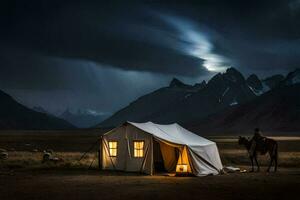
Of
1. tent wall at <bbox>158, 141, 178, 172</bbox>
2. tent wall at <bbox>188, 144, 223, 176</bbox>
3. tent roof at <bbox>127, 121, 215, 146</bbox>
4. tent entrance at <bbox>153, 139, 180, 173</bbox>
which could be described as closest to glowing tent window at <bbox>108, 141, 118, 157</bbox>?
tent roof at <bbox>127, 121, 215, 146</bbox>

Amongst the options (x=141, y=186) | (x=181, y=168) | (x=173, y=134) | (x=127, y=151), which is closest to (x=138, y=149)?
(x=127, y=151)

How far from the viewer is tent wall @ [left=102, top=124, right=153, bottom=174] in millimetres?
23672

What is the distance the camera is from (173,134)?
1009 inches

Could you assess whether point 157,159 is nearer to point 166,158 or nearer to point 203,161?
point 166,158

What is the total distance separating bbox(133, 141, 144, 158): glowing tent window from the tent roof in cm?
82

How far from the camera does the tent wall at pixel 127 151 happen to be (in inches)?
932

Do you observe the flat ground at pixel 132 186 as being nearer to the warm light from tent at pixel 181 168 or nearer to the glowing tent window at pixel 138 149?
the warm light from tent at pixel 181 168

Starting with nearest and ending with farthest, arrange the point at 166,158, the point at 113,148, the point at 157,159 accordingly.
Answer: the point at 113,148 → the point at 166,158 → the point at 157,159

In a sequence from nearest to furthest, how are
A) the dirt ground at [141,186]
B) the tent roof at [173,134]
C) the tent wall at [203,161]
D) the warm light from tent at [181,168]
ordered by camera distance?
the dirt ground at [141,186] → the tent wall at [203,161] → the warm light from tent at [181,168] → the tent roof at [173,134]

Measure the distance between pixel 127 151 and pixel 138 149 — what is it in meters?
0.71

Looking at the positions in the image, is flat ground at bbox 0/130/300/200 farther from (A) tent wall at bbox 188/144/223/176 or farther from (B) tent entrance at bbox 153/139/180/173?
(B) tent entrance at bbox 153/139/180/173

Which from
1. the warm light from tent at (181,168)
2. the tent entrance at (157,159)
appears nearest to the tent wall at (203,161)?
the warm light from tent at (181,168)

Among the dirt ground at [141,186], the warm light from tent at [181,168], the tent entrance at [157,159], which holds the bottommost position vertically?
the dirt ground at [141,186]

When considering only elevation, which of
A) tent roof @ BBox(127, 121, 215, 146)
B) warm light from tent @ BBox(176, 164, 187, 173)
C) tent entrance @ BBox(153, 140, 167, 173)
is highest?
tent roof @ BBox(127, 121, 215, 146)
